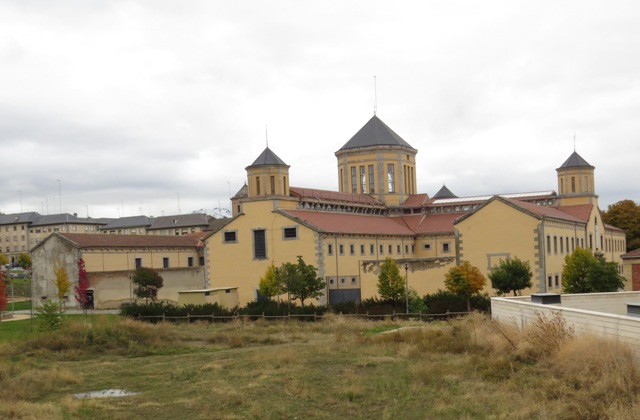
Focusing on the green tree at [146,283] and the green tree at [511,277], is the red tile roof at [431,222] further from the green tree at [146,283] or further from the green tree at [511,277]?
the green tree at [146,283]

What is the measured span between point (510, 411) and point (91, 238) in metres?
52.1

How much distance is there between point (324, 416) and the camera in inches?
710

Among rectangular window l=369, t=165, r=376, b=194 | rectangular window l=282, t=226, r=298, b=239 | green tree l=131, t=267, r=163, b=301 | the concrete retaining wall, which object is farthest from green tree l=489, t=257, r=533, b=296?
rectangular window l=369, t=165, r=376, b=194

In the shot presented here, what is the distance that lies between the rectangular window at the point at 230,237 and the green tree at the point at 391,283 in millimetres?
14109

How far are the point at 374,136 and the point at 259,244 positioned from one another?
20.7 m

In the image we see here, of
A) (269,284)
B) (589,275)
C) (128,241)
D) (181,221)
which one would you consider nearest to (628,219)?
(589,275)

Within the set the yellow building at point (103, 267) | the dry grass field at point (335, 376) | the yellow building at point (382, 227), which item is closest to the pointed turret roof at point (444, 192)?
the yellow building at point (382, 227)

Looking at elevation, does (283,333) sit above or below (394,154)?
below

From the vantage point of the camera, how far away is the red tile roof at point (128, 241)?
61803 mm

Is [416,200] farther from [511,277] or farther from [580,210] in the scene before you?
[511,277]

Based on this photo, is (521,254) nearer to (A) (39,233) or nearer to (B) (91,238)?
(B) (91,238)

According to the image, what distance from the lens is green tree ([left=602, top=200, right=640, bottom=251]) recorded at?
85731mm

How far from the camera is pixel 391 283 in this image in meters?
47.4

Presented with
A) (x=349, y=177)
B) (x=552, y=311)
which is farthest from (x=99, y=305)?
(x=552, y=311)
